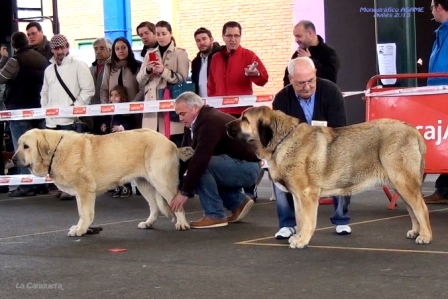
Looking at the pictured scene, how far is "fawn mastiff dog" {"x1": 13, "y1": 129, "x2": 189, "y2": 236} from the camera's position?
8.27m

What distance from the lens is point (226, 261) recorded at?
6.67m

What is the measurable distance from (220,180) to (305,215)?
1.69 metres

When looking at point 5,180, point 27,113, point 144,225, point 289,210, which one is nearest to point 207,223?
point 144,225

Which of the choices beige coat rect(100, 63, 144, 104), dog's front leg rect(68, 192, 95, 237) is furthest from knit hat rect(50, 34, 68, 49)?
dog's front leg rect(68, 192, 95, 237)

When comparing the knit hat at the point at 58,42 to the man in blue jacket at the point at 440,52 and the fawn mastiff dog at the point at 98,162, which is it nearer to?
the fawn mastiff dog at the point at 98,162

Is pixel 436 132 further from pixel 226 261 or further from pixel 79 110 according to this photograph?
pixel 79 110

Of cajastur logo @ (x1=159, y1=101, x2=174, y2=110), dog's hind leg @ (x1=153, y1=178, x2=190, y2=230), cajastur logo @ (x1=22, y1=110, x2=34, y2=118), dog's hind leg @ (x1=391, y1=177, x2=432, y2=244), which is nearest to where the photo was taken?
dog's hind leg @ (x1=391, y1=177, x2=432, y2=244)

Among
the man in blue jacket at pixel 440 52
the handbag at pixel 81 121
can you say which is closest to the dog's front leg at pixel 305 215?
the man in blue jacket at pixel 440 52

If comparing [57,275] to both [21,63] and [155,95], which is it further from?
[21,63]

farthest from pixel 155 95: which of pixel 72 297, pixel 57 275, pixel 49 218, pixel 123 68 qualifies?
pixel 72 297

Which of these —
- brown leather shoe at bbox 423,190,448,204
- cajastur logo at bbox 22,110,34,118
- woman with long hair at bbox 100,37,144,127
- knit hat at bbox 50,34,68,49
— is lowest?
brown leather shoe at bbox 423,190,448,204

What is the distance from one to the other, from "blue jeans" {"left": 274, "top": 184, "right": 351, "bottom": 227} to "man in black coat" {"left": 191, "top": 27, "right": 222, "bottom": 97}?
3.45 metres

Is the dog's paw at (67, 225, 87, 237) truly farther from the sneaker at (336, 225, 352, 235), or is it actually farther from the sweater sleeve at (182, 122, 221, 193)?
the sneaker at (336, 225, 352, 235)

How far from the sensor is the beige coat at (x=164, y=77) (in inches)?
423
